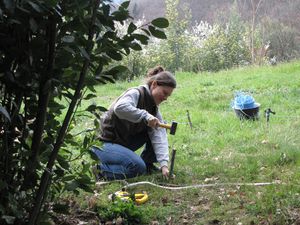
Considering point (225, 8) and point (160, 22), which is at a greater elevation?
point (225, 8)

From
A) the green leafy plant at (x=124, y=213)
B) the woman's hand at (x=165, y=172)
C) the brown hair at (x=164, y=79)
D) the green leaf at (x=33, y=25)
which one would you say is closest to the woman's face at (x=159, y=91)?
the brown hair at (x=164, y=79)

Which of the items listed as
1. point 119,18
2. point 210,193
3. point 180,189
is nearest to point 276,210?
point 210,193

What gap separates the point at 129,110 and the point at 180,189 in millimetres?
812

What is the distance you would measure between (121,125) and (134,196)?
101cm

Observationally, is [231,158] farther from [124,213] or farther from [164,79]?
[124,213]

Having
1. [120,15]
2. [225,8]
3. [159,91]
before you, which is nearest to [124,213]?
[159,91]

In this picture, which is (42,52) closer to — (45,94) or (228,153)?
(45,94)

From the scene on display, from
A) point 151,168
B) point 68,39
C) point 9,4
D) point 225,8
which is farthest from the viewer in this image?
point 225,8

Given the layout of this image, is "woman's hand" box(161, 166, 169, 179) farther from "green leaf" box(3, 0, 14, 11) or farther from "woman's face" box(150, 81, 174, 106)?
"green leaf" box(3, 0, 14, 11)

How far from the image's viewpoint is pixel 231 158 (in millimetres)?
4617

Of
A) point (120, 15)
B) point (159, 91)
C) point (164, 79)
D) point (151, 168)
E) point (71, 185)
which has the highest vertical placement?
point (120, 15)

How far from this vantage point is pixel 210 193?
11.7 ft

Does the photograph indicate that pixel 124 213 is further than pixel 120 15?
Yes

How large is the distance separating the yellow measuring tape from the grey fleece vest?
2.77ft
